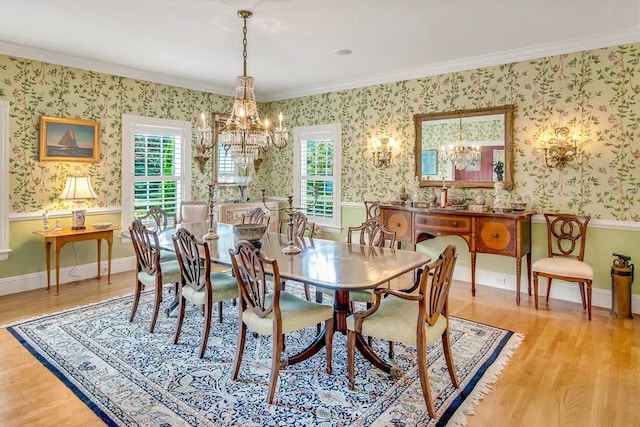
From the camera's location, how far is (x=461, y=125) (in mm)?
5043

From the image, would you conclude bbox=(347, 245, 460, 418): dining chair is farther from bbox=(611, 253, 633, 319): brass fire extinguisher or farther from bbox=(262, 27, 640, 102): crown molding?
bbox=(262, 27, 640, 102): crown molding

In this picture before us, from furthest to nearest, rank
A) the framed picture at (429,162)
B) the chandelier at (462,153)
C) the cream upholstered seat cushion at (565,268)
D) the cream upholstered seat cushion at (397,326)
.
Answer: the framed picture at (429,162), the chandelier at (462,153), the cream upholstered seat cushion at (565,268), the cream upholstered seat cushion at (397,326)

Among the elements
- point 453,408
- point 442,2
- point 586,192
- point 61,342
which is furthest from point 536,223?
point 61,342

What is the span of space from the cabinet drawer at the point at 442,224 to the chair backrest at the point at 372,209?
0.76m

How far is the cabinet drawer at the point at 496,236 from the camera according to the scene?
4273mm

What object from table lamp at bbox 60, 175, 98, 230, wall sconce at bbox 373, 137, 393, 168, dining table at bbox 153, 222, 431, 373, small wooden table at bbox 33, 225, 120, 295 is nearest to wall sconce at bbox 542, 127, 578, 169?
wall sconce at bbox 373, 137, 393, 168

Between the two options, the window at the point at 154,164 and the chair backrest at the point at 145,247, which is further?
the window at the point at 154,164

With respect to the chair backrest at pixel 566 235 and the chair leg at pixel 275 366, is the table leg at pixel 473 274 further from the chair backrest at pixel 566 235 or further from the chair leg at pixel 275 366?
the chair leg at pixel 275 366

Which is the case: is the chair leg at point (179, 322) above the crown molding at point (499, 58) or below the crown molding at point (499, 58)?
below

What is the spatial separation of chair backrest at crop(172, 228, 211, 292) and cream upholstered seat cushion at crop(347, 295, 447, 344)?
3.67 feet

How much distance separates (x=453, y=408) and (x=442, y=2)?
2951mm

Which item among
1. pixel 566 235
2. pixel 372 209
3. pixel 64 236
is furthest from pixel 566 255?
pixel 64 236

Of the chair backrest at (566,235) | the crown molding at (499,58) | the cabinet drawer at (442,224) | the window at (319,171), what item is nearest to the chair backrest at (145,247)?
the cabinet drawer at (442,224)

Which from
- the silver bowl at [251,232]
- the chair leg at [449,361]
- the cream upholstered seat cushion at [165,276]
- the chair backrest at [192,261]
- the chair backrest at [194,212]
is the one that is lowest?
the chair leg at [449,361]
